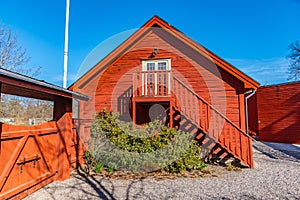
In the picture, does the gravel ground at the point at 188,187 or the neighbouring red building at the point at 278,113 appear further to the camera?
the neighbouring red building at the point at 278,113

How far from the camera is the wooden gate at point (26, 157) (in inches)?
147

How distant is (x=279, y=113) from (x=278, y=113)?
61 mm

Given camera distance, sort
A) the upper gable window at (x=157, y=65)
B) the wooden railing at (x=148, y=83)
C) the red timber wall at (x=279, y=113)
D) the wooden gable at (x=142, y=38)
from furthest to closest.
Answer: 1. the red timber wall at (x=279, y=113)
2. the upper gable window at (x=157, y=65)
3. the wooden gable at (x=142, y=38)
4. the wooden railing at (x=148, y=83)

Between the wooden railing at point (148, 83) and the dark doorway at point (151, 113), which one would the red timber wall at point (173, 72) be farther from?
the wooden railing at point (148, 83)

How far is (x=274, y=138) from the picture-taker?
41.0 ft

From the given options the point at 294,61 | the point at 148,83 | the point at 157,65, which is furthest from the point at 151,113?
the point at 294,61

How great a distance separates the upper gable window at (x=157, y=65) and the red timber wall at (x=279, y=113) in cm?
838

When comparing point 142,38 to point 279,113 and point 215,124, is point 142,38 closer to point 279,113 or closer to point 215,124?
point 215,124

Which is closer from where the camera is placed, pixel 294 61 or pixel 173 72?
pixel 173 72

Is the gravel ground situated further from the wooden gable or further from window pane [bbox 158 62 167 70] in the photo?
window pane [bbox 158 62 167 70]

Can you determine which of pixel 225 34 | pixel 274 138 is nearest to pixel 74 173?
pixel 274 138

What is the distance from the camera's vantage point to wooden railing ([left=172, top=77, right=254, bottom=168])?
6.43m

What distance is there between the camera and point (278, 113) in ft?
40.7

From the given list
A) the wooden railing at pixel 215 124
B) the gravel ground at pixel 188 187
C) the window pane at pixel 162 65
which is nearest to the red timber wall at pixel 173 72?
the window pane at pixel 162 65
